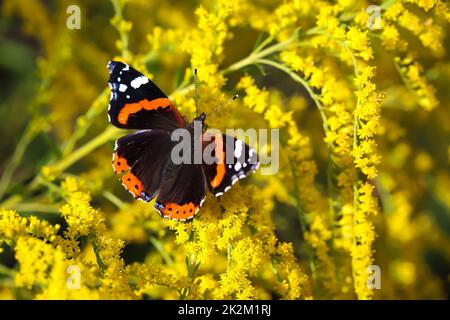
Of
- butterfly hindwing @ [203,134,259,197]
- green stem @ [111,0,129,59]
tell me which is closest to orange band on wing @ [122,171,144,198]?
butterfly hindwing @ [203,134,259,197]

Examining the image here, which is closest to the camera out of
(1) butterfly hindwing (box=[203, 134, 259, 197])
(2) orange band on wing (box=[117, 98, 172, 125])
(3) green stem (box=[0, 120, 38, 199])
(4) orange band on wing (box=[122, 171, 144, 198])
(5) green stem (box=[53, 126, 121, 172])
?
(1) butterfly hindwing (box=[203, 134, 259, 197])

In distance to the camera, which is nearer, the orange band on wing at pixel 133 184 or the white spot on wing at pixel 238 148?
the white spot on wing at pixel 238 148

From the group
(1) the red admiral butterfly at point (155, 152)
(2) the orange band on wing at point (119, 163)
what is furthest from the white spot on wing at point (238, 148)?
(2) the orange band on wing at point (119, 163)

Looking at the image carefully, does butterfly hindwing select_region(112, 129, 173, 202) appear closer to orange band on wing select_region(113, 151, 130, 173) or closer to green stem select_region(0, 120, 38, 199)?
orange band on wing select_region(113, 151, 130, 173)

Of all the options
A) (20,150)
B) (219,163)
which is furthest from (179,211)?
(20,150)

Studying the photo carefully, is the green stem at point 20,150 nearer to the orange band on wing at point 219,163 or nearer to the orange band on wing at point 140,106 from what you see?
the orange band on wing at point 140,106

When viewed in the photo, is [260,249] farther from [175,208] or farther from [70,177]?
[70,177]

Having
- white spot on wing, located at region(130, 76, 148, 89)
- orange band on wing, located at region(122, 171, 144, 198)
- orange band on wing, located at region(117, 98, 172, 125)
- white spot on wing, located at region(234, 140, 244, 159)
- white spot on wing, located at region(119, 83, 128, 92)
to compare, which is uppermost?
white spot on wing, located at region(130, 76, 148, 89)
